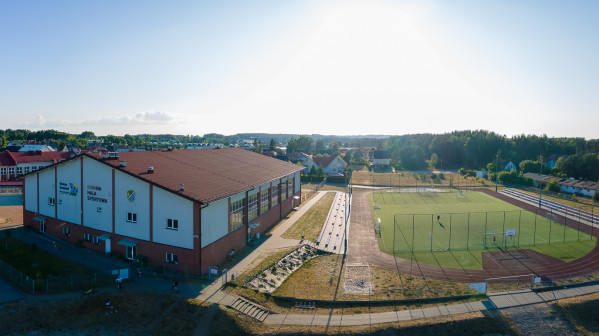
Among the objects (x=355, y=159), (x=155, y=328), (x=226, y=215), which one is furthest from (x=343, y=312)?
(x=355, y=159)

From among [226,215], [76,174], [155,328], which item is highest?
[76,174]

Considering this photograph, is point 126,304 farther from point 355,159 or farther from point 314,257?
point 355,159

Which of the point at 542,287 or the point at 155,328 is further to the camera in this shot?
the point at 542,287

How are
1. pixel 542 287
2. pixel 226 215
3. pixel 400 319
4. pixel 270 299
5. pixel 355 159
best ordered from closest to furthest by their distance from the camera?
1. pixel 400 319
2. pixel 270 299
3. pixel 542 287
4. pixel 226 215
5. pixel 355 159

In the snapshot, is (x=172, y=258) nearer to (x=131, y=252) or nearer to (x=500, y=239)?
(x=131, y=252)

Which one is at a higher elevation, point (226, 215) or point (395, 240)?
point (226, 215)

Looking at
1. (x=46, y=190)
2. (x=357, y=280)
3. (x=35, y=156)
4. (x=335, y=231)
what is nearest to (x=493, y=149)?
(x=335, y=231)
